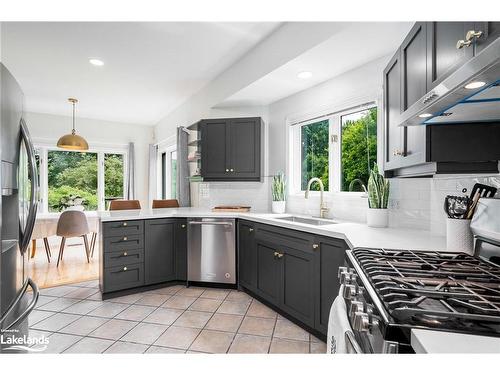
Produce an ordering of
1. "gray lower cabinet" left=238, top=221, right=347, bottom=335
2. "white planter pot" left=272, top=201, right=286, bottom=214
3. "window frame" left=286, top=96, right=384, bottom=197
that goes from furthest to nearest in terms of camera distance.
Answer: "white planter pot" left=272, top=201, right=286, bottom=214
"window frame" left=286, top=96, right=384, bottom=197
"gray lower cabinet" left=238, top=221, right=347, bottom=335

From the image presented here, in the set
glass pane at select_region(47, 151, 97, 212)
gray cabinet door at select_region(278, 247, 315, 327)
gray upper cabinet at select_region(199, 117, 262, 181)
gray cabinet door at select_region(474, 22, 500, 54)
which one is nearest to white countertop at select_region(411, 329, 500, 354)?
gray cabinet door at select_region(474, 22, 500, 54)

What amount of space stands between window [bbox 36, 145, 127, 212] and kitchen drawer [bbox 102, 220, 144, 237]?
364 cm

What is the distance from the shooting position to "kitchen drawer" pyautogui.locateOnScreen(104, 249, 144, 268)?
2998 millimetres

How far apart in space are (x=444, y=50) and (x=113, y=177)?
6.67m

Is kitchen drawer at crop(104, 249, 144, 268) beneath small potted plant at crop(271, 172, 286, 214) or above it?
beneath

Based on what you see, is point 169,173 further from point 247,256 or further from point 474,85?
point 474,85

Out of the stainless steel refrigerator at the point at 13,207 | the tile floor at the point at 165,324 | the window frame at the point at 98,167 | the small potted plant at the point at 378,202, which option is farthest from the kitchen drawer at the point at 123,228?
the window frame at the point at 98,167

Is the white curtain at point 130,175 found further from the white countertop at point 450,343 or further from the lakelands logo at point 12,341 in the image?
the white countertop at point 450,343

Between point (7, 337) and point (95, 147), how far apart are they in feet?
18.9

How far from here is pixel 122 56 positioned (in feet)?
10.3

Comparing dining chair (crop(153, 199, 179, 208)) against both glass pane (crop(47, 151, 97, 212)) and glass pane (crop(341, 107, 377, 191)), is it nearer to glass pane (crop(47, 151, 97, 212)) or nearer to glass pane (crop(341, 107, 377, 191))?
glass pane (crop(47, 151, 97, 212))

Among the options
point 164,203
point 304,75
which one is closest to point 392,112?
point 304,75
